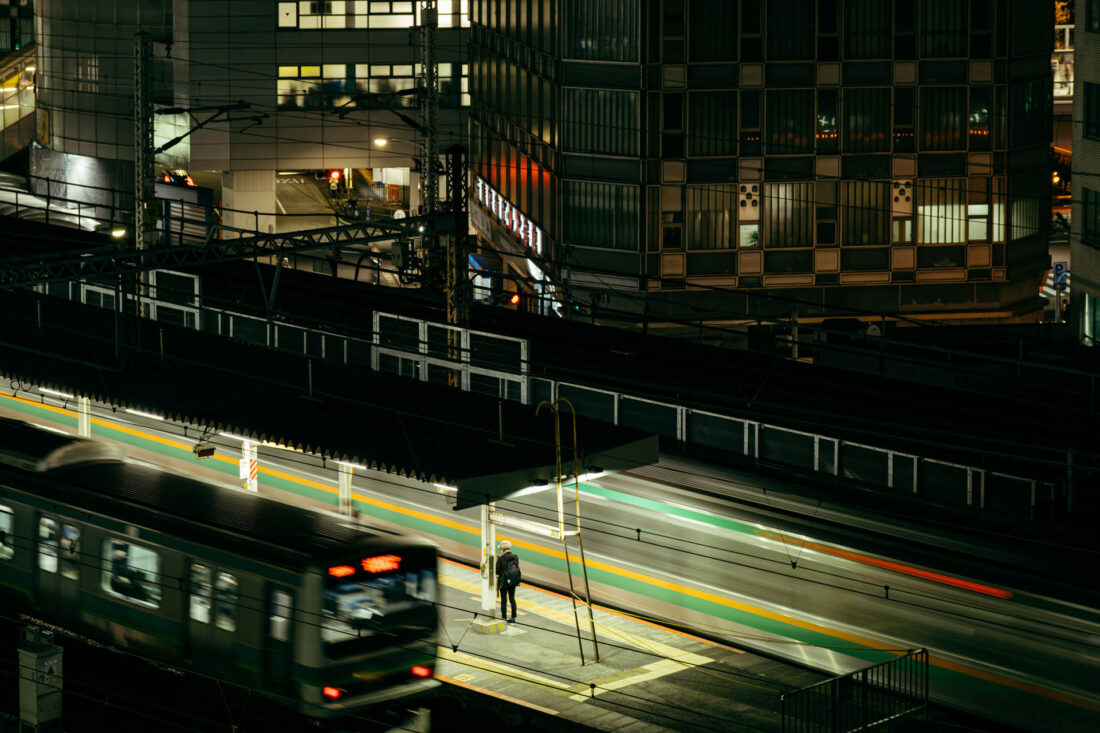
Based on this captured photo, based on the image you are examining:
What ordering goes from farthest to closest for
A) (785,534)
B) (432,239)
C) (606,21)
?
(606,21) → (432,239) → (785,534)

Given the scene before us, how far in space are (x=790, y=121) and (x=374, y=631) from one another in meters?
26.5

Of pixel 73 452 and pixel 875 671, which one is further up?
pixel 73 452

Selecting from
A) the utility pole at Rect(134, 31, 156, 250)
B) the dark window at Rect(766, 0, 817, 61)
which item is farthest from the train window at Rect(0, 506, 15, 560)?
the dark window at Rect(766, 0, 817, 61)

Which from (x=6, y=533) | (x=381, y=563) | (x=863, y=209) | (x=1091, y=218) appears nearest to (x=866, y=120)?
(x=863, y=209)

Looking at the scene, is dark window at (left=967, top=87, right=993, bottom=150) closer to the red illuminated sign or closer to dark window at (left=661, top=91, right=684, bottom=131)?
dark window at (left=661, top=91, right=684, bottom=131)

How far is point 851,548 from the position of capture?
20578 millimetres

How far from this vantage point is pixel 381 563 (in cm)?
1823

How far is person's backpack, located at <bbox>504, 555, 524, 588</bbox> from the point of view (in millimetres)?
22922

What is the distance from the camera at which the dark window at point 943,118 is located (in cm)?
4150

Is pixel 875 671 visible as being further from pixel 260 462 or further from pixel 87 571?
pixel 260 462

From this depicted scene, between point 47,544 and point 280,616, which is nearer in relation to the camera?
point 280,616

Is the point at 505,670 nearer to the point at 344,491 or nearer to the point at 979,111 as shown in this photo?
the point at 344,491

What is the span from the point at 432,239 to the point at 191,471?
8.13 m

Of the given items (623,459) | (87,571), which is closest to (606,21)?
(623,459)
